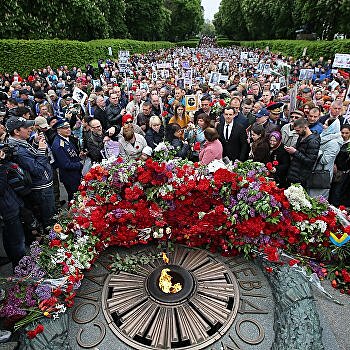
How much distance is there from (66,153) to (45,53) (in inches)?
743

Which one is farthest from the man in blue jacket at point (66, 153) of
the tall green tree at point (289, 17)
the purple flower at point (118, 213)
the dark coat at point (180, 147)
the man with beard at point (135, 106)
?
the tall green tree at point (289, 17)

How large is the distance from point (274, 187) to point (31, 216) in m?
3.60

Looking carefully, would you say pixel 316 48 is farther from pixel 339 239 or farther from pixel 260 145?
pixel 339 239

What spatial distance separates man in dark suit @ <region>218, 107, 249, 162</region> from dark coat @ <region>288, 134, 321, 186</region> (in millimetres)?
1027

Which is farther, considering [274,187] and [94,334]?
[274,187]

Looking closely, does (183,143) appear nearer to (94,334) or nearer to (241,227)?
(241,227)

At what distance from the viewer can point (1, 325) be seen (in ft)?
11.5

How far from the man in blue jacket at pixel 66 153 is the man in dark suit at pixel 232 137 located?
283 centimetres

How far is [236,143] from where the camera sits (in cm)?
592

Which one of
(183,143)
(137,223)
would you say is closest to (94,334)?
(137,223)

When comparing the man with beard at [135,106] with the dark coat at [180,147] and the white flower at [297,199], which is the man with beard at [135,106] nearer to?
the dark coat at [180,147]

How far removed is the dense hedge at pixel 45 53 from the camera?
17.8 m

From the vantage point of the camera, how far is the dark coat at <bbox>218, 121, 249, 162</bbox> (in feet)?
19.2

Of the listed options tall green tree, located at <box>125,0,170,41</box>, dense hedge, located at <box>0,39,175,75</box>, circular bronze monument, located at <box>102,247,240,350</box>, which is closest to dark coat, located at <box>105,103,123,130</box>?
circular bronze monument, located at <box>102,247,240,350</box>
